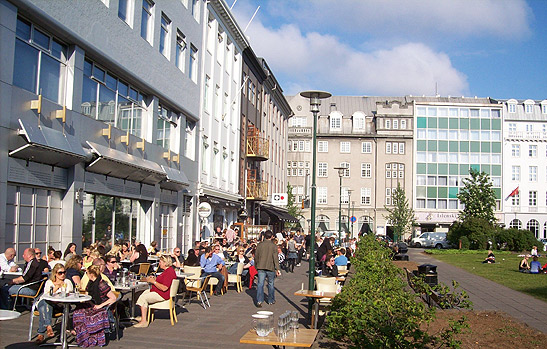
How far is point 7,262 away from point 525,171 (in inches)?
3093

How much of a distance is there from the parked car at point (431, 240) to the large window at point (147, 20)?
52097 mm

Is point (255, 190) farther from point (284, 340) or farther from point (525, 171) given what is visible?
point (525, 171)

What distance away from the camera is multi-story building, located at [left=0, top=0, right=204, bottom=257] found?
14.0 meters

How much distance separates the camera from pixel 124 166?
64.5 feet

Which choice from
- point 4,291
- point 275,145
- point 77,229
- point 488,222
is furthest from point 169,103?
point 488,222

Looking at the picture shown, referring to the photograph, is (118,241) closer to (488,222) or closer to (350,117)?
(488,222)

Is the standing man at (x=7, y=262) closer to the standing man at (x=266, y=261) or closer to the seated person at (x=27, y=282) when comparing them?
the seated person at (x=27, y=282)

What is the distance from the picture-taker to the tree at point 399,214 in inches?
2707

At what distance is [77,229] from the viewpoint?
16969 millimetres

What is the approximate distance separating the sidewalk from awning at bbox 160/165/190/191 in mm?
9261

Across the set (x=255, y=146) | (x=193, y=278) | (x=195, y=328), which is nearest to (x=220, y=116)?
(x=255, y=146)

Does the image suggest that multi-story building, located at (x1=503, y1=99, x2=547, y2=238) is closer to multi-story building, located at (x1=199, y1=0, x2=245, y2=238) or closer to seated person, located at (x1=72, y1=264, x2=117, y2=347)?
multi-story building, located at (x1=199, y1=0, x2=245, y2=238)

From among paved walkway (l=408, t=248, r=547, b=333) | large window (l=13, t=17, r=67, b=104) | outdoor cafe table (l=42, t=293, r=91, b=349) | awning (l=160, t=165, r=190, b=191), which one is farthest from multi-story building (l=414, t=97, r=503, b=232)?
outdoor cafe table (l=42, t=293, r=91, b=349)

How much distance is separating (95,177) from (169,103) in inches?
309
